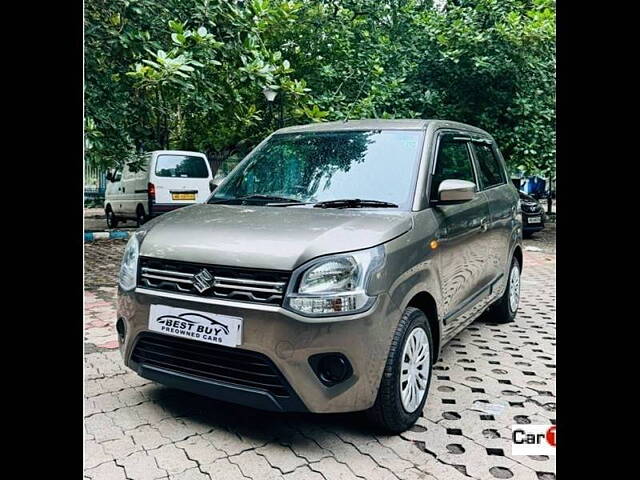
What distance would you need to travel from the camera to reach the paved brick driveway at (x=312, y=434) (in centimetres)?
259

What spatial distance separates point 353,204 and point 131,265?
1.26 metres

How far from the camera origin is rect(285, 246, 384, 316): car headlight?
2516 mm

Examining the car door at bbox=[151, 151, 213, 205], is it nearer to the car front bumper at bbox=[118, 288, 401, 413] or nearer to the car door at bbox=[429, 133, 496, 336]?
the car door at bbox=[429, 133, 496, 336]

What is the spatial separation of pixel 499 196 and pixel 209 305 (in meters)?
3.03

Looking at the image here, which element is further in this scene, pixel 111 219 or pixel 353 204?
pixel 111 219

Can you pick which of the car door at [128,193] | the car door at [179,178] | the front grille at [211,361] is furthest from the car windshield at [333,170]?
the car door at [128,193]

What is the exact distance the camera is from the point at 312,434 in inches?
115

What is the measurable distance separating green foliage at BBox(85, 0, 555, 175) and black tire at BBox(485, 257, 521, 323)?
3.67 m

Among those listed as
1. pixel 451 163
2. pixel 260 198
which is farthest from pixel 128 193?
pixel 451 163

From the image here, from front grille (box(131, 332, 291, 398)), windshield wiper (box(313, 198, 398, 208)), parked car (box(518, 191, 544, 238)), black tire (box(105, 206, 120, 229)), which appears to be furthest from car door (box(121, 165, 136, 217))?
front grille (box(131, 332, 291, 398))

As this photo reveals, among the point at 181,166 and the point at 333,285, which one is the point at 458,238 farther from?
the point at 181,166

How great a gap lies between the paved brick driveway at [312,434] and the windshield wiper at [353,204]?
3.86 feet
